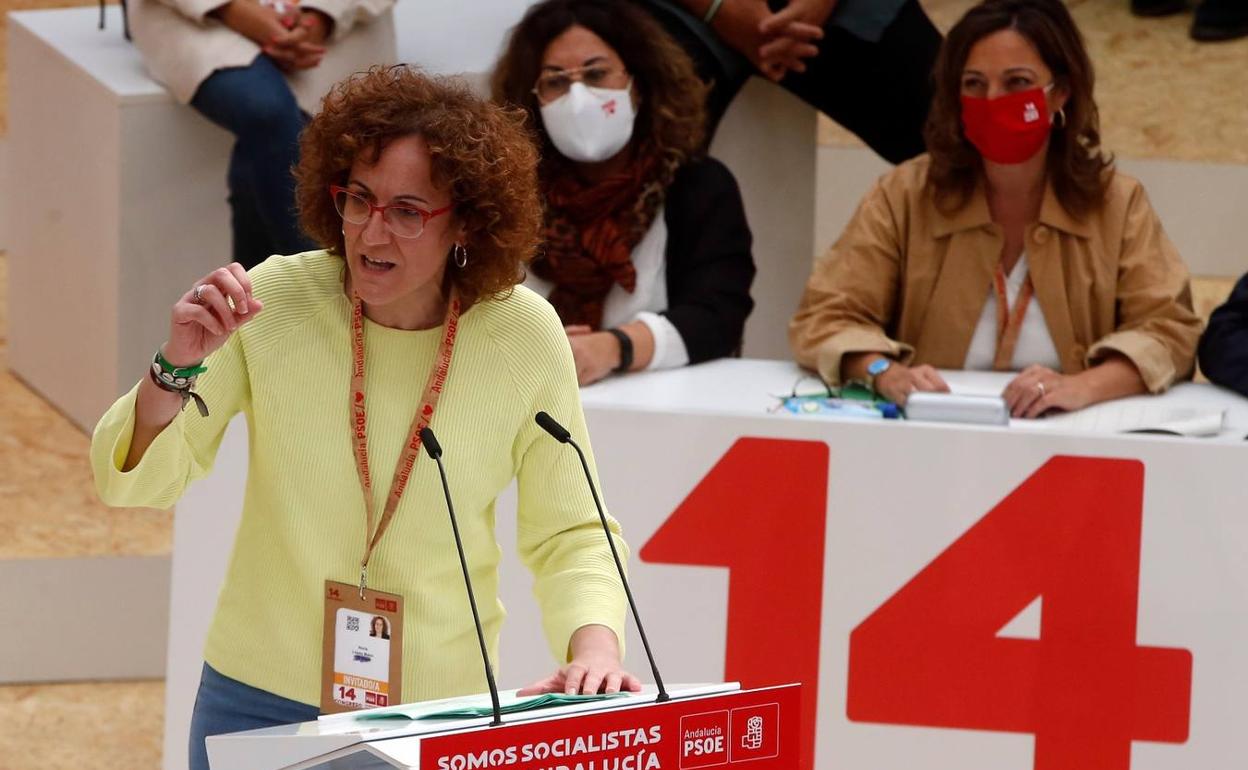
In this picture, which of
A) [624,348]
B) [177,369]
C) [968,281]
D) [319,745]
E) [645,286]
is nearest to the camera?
[319,745]

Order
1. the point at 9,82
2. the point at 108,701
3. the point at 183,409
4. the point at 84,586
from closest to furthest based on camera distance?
the point at 183,409
the point at 108,701
the point at 84,586
the point at 9,82

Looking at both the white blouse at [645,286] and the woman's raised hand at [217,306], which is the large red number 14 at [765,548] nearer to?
the white blouse at [645,286]

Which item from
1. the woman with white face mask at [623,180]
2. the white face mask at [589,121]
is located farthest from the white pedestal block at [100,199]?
the white face mask at [589,121]

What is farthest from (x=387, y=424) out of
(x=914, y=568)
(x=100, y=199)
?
(x=100, y=199)

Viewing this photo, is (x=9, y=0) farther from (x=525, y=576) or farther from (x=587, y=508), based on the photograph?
(x=587, y=508)

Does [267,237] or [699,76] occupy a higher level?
[699,76]

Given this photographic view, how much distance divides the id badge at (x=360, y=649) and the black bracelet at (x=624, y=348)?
1513 mm

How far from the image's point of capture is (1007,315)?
3809mm

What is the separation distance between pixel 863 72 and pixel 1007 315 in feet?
2.96

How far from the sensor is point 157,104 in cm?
470

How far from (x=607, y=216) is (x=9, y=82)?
2244 mm

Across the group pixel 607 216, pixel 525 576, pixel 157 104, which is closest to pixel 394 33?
pixel 157 104

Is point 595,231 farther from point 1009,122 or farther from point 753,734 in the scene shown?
point 753,734

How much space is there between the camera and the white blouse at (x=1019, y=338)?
3799 mm
